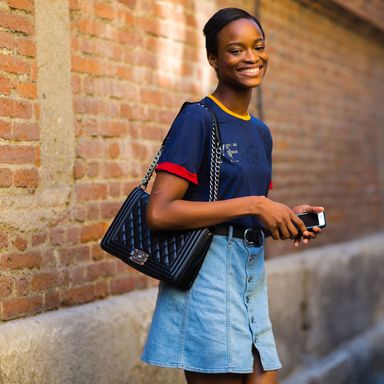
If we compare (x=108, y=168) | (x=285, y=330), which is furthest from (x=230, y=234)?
(x=285, y=330)

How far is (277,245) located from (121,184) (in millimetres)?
2225

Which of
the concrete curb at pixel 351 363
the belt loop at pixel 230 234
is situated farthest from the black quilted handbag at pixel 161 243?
the concrete curb at pixel 351 363

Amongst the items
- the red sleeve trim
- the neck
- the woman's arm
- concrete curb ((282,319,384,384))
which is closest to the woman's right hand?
the woman's arm

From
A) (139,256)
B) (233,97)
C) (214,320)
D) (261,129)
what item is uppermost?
(233,97)

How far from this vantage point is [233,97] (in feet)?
10.7

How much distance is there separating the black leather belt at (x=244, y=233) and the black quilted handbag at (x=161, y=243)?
92 millimetres

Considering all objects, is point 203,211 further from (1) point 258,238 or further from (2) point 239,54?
(2) point 239,54

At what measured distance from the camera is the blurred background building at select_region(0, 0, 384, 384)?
3.94m

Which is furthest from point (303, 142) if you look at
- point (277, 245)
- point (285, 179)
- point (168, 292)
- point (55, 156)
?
point (168, 292)

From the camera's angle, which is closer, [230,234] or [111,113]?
[230,234]

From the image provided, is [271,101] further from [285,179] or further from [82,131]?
[82,131]

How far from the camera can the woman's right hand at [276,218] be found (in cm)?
301

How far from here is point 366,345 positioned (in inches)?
302

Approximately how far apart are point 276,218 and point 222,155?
0.98 ft
